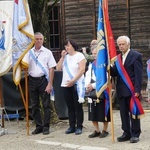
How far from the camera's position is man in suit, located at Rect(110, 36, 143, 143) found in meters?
6.47

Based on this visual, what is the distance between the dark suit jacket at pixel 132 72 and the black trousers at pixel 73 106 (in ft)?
3.48

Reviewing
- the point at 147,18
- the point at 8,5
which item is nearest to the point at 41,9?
the point at 8,5

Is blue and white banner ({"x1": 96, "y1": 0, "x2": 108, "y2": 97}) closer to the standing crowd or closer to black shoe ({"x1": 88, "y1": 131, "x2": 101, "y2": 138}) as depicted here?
the standing crowd

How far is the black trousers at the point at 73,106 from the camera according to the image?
7.48 meters

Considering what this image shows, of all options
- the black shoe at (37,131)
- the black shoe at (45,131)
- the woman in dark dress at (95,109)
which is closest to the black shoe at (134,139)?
the woman in dark dress at (95,109)

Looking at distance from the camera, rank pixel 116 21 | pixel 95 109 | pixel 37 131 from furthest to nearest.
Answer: pixel 116 21 → pixel 37 131 → pixel 95 109

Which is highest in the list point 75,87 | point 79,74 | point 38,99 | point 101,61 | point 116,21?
point 116,21

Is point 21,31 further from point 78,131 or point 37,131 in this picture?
point 78,131

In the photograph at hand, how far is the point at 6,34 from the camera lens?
24.6 ft

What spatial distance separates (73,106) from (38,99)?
0.71 m

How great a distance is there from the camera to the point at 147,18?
12.7 metres

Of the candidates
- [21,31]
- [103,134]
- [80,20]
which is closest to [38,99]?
[21,31]

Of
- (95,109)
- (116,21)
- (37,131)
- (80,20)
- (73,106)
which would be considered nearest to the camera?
(95,109)

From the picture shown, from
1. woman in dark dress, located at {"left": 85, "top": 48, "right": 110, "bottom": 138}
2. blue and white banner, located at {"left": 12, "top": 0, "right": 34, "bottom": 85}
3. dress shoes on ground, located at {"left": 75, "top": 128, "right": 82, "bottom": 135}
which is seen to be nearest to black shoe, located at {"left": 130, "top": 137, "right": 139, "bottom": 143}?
woman in dark dress, located at {"left": 85, "top": 48, "right": 110, "bottom": 138}
